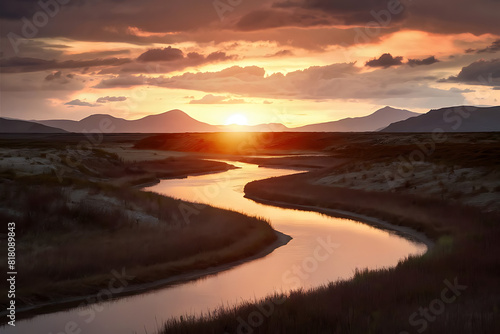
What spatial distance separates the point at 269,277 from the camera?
2192cm

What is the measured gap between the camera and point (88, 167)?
64250 mm

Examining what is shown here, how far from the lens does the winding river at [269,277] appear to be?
54.4ft

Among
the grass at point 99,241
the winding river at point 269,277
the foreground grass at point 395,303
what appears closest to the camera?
the foreground grass at point 395,303

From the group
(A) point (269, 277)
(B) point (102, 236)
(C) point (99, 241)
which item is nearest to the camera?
(A) point (269, 277)

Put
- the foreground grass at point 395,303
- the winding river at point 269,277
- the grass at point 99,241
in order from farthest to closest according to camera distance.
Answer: the grass at point 99,241 < the winding river at point 269,277 < the foreground grass at point 395,303

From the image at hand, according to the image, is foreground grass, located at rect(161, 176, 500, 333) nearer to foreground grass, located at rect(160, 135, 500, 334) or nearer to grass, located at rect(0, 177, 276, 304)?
foreground grass, located at rect(160, 135, 500, 334)

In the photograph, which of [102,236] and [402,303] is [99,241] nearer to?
[102,236]

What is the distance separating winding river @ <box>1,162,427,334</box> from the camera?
16578 mm

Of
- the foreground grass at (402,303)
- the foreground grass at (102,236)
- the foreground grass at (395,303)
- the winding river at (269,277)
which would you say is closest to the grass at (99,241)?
the foreground grass at (102,236)

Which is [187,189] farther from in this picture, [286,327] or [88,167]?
[286,327]

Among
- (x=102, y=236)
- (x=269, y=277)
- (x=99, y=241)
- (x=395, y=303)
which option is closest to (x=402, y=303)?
(x=395, y=303)

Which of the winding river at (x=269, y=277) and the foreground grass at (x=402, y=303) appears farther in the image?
the winding river at (x=269, y=277)

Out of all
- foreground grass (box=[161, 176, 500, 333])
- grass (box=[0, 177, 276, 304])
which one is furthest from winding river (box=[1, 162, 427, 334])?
grass (box=[0, 177, 276, 304])

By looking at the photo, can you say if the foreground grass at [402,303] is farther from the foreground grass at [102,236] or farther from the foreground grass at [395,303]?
the foreground grass at [102,236]
